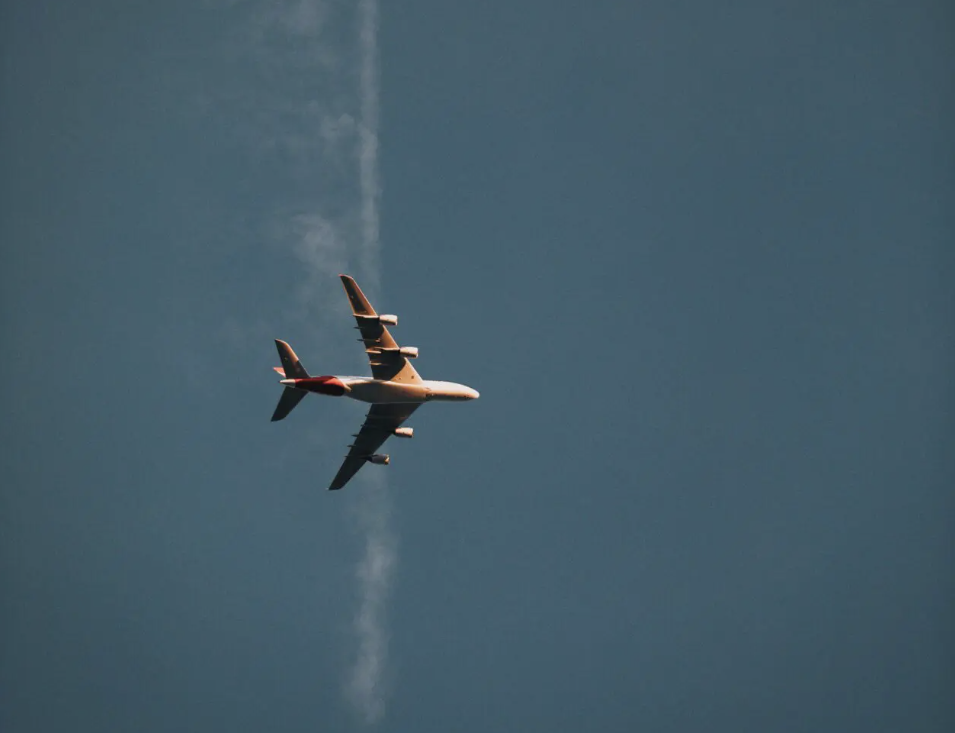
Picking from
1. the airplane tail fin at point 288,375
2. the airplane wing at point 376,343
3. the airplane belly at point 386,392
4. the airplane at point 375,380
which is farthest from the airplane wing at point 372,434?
the airplane tail fin at point 288,375

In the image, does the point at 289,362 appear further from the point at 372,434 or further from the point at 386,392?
the point at 372,434

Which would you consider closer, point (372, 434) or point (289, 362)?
point (289, 362)

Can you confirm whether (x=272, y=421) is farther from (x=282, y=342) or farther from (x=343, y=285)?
(x=343, y=285)

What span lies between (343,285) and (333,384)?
365 inches

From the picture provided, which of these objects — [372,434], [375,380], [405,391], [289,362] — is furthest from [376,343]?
[372,434]

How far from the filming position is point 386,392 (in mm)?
89562

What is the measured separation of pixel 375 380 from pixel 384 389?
1207mm

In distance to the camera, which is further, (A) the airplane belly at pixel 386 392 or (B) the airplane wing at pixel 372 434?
(B) the airplane wing at pixel 372 434

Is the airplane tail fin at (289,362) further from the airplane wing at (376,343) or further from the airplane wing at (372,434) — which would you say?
the airplane wing at (372,434)

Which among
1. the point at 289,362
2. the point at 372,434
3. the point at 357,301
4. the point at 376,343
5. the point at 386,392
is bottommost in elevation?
the point at 372,434

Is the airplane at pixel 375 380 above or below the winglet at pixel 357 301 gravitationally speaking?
below

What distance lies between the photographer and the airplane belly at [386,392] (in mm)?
88650

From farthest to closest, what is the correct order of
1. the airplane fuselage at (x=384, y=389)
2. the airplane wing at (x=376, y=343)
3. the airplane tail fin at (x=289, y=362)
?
the airplane wing at (x=376, y=343) → the airplane tail fin at (x=289, y=362) → the airplane fuselage at (x=384, y=389)

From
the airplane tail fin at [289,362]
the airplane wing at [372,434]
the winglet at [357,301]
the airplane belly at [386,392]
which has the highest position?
the winglet at [357,301]
